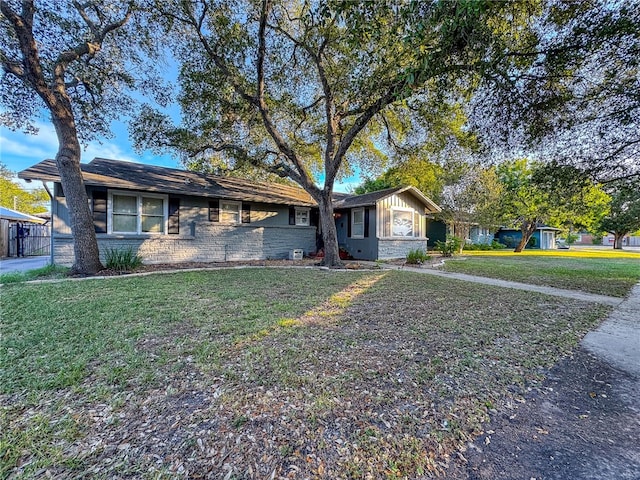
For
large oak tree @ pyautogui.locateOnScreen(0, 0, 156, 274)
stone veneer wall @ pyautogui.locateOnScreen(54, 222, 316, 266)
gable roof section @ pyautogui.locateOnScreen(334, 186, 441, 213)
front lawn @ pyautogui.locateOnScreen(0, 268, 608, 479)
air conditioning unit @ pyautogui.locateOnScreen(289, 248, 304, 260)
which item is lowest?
front lawn @ pyautogui.locateOnScreen(0, 268, 608, 479)

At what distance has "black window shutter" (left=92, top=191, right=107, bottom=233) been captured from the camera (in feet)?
30.2

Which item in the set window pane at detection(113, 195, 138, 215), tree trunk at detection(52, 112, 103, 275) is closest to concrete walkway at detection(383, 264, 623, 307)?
tree trunk at detection(52, 112, 103, 275)

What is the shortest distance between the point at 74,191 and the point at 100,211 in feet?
6.03

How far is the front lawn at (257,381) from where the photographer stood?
5.65ft

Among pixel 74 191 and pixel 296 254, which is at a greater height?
pixel 74 191

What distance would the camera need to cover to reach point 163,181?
1086 cm

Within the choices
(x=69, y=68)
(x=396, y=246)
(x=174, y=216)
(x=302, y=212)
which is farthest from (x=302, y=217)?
(x=69, y=68)

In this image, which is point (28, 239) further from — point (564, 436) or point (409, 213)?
point (564, 436)

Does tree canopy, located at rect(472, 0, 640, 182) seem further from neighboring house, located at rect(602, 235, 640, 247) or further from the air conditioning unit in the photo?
neighboring house, located at rect(602, 235, 640, 247)

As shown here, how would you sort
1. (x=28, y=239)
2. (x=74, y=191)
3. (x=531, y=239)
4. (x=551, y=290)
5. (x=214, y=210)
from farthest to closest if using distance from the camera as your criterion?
(x=531, y=239), (x=28, y=239), (x=214, y=210), (x=74, y=191), (x=551, y=290)

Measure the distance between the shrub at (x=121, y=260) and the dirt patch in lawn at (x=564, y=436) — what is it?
9.55m

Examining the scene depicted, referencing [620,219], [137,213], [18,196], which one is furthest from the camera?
[18,196]

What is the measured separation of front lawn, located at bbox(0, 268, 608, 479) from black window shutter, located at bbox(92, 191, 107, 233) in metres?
4.67

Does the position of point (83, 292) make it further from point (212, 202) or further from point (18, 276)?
point (212, 202)
